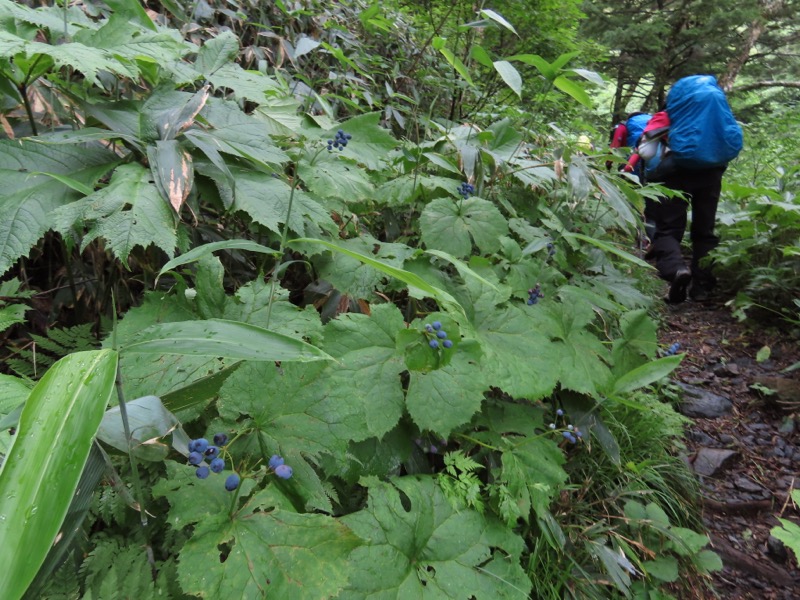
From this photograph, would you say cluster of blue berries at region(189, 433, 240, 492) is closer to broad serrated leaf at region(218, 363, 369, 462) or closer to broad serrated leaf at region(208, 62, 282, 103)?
broad serrated leaf at region(218, 363, 369, 462)

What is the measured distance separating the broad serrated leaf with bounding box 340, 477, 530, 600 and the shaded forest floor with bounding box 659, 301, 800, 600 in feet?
4.57

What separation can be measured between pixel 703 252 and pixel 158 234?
555 cm

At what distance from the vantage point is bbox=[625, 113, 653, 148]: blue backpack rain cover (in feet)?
18.7

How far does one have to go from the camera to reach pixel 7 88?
122 cm

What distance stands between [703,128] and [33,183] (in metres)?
5.16

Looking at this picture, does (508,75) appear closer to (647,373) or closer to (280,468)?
(647,373)

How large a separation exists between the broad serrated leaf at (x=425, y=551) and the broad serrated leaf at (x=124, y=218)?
0.93 meters

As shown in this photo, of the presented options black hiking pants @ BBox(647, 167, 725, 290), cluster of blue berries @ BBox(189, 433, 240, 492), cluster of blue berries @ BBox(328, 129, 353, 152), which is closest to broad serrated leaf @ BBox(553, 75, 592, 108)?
cluster of blue berries @ BBox(328, 129, 353, 152)

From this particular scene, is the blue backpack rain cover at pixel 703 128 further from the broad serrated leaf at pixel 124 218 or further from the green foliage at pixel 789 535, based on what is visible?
the broad serrated leaf at pixel 124 218

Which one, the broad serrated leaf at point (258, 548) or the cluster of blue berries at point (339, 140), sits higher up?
the cluster of blue berries at point (339, 140)

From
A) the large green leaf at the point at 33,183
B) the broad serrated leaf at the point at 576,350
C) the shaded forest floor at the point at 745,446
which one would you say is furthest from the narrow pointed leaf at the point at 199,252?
the shaded forest floor at the point at 745,446

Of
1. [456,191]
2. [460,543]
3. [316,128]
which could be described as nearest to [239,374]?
[460,543]

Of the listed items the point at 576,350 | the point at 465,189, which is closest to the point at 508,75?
the point at 465,189

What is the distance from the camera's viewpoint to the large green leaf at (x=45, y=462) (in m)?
0.42
